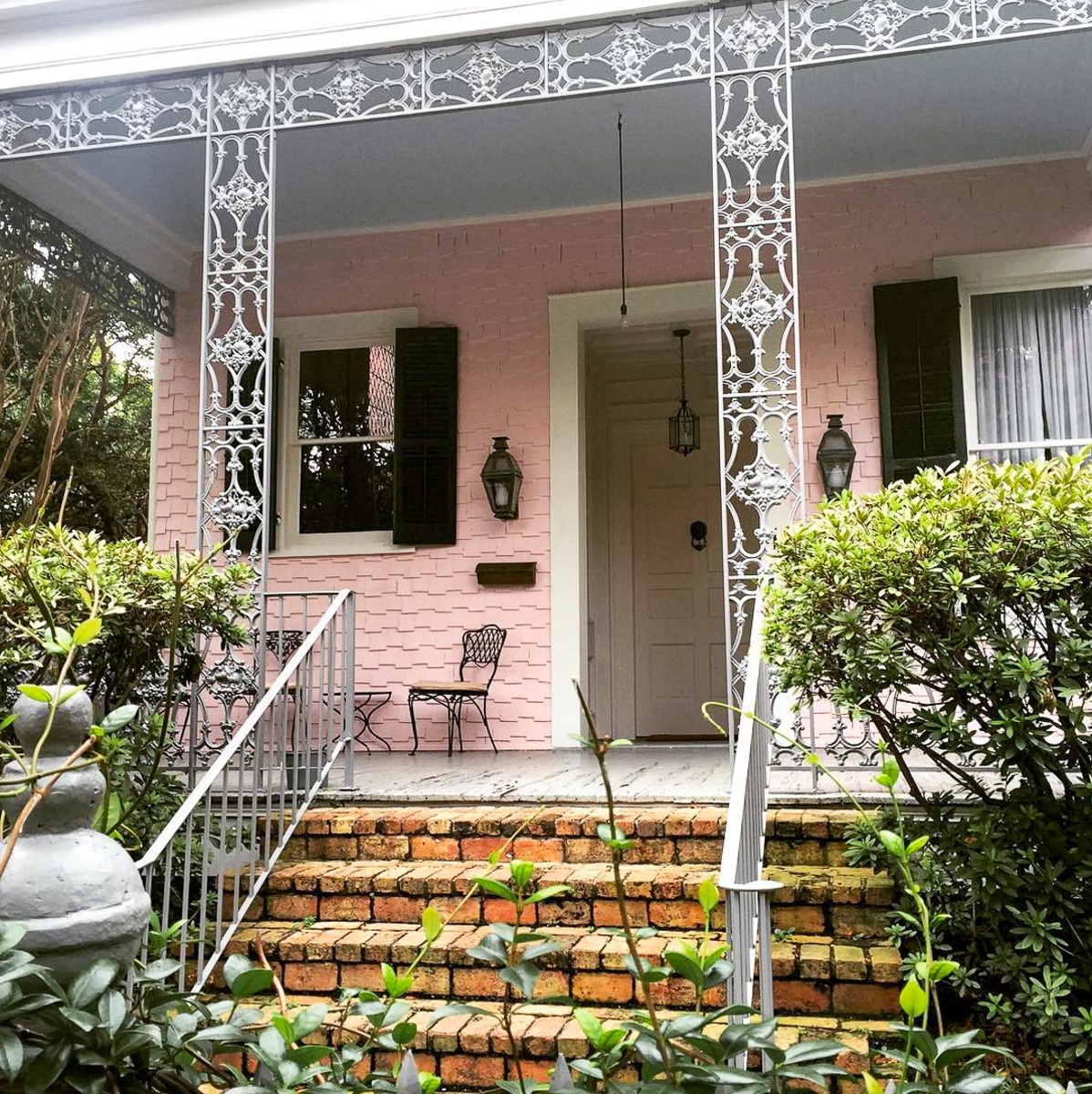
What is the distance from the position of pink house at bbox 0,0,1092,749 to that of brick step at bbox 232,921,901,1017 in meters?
1.70

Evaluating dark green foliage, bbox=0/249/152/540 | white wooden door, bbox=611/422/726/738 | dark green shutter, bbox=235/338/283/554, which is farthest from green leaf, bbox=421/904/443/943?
dark green foliage, bbox=0/249/152/540

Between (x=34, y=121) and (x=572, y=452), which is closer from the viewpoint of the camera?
(x=34, y=121)

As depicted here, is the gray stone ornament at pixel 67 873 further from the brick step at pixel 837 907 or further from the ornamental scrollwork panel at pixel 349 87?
the ornamental scrollwork panel at pixel 349 87

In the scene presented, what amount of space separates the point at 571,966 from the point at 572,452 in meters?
4.26

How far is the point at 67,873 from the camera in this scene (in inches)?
62.5

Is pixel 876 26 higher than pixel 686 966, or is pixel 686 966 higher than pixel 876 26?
pixel 876 26

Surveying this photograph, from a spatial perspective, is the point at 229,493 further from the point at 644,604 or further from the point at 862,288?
the point at 644,604

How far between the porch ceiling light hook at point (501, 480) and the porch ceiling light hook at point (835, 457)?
188 cm

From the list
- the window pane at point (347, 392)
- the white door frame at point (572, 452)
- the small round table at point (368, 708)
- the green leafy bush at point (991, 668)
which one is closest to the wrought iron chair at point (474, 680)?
the small round table at point (368, 708)

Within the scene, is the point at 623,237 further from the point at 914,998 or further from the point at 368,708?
the point at 914,998

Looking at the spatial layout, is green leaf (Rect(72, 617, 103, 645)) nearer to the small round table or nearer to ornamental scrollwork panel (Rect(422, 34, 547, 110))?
ornamental scrollwork panel (Rect(422, 34, 547, 110))

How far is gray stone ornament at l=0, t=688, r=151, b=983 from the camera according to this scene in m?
1.55

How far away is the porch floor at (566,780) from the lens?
13.9ft

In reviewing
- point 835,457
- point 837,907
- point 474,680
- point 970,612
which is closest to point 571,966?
point 837,907
